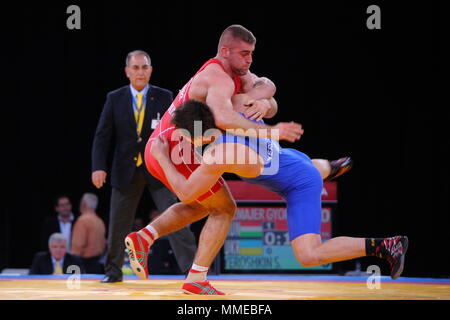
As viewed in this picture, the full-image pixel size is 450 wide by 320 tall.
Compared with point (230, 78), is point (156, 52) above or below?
above

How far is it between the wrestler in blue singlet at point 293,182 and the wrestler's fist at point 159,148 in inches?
12.1

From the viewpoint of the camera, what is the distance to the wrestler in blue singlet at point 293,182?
10.4 ft

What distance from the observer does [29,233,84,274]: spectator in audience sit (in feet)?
16.5

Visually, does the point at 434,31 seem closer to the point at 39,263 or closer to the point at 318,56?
the point at 318,56

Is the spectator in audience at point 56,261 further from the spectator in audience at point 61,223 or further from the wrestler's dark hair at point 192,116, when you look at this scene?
the wrestler's dark hair at point 192,116

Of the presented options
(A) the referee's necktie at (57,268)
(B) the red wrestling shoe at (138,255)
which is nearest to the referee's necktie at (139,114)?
(B) the red wrestling shoe at (138,255)

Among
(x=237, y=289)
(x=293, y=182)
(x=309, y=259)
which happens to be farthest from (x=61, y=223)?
(x=309, y=259)

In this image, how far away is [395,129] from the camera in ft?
19.1

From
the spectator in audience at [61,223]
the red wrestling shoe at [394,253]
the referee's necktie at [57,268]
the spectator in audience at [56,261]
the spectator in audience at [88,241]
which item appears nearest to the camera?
the red wrestling shoe at [394,253]

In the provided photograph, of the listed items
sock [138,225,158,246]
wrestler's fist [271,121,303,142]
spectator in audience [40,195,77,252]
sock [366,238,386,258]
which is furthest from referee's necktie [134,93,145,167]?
spectator in audience [40,195,77,252]

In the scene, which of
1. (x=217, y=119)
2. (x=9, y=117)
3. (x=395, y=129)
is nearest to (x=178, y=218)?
(x=217, y=119)

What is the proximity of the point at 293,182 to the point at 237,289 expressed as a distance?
2.36 ft
